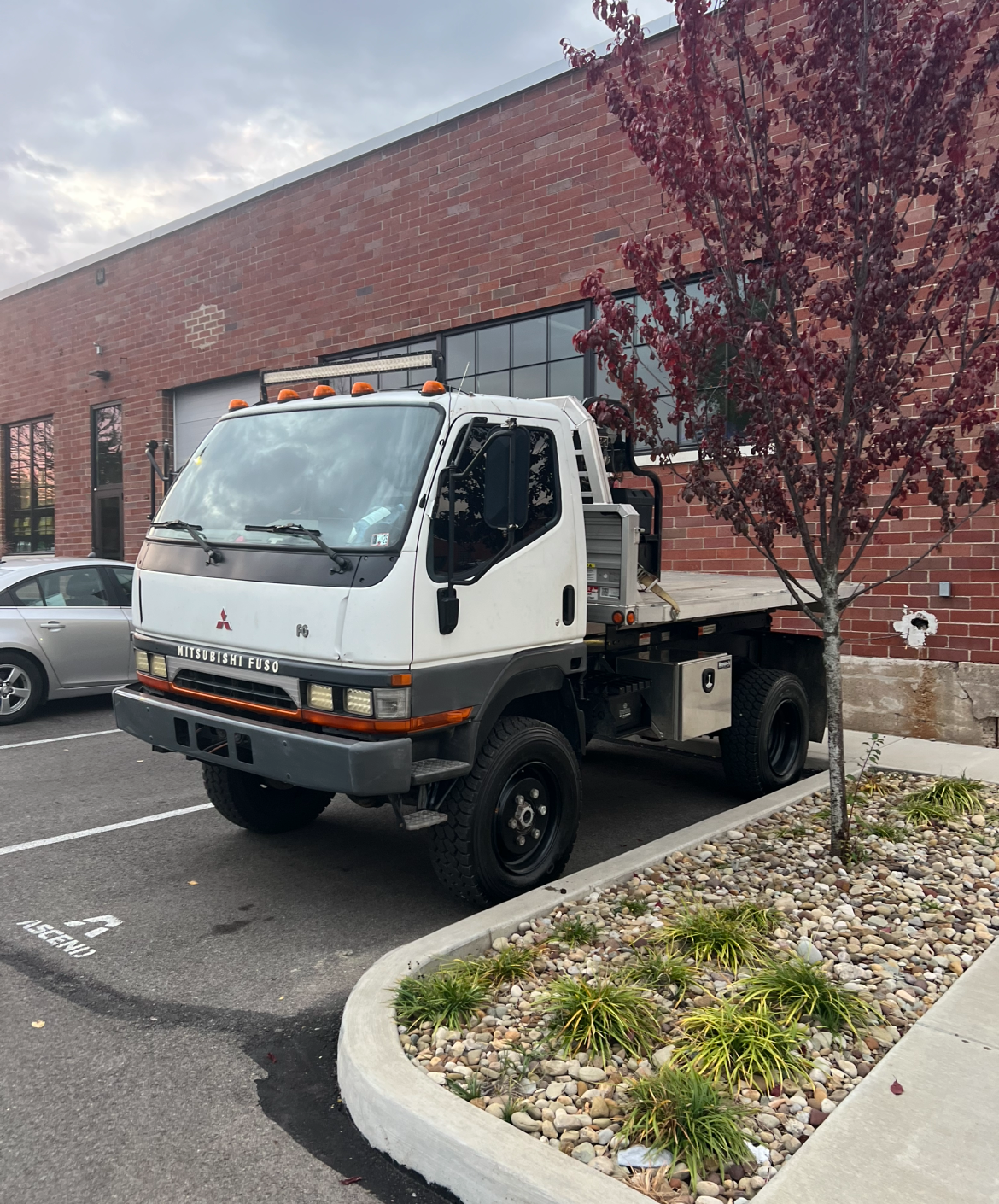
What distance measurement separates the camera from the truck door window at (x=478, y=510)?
4.28 meters

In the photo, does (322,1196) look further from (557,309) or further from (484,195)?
(484,195)

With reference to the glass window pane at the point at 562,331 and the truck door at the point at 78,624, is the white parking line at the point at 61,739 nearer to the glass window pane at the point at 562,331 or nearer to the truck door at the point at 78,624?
the truck door at the point at 78,624

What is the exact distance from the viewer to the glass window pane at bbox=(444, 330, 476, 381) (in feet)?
42.2

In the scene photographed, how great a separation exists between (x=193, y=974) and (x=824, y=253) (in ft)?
14.4

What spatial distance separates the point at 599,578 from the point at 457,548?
4.25 ft

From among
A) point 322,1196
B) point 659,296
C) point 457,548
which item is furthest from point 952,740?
point 322,1196

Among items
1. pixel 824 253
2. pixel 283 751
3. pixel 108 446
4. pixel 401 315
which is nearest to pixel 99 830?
pixel 283 751

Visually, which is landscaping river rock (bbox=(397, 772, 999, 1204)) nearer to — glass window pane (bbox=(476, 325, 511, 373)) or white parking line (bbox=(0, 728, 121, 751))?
white parking line (bbox=(0, 728, 121, 751))

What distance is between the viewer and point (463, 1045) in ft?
10.5

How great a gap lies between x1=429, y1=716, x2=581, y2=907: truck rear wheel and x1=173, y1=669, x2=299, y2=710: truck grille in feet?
2.92

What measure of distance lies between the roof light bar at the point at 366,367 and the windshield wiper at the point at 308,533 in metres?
1.18

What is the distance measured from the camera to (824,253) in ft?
15.5

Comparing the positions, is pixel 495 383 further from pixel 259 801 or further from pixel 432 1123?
pixel 432 1123

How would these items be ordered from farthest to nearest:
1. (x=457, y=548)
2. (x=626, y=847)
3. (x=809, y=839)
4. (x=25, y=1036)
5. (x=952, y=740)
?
1. (x=952, y=740)
2. (x=626, y=847)
3. (x=809, y=839)
4. (x=457, y=548)
5. (x=25, y=1036)
